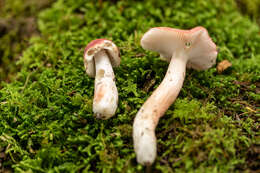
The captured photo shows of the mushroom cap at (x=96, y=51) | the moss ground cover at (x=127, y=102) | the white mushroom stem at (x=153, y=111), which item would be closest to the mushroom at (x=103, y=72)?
the mushroom cap at (x=96, y=51)

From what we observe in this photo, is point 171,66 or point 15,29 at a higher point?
point 15,29

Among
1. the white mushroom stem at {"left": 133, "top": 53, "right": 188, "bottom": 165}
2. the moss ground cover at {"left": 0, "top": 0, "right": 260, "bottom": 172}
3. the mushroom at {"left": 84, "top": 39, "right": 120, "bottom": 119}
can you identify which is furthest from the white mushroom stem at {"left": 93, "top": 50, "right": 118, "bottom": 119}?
the white mushroom stem at {"left": 133, "top": 53, "right": 188, "bottom": 165}

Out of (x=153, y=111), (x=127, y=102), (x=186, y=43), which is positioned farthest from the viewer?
(x=127, y=102)

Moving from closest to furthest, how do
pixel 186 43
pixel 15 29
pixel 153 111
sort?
pixel 153 111 < pixel 186 43 < pixel 15 29

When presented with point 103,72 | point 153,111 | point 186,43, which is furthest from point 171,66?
point 103,72

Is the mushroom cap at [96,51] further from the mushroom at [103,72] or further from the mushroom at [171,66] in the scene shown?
the mushroom at [171,66]

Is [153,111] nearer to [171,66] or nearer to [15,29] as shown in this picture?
[171,66]

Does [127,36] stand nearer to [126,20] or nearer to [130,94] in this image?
[126,20]

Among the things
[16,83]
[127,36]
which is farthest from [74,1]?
[16,83]
